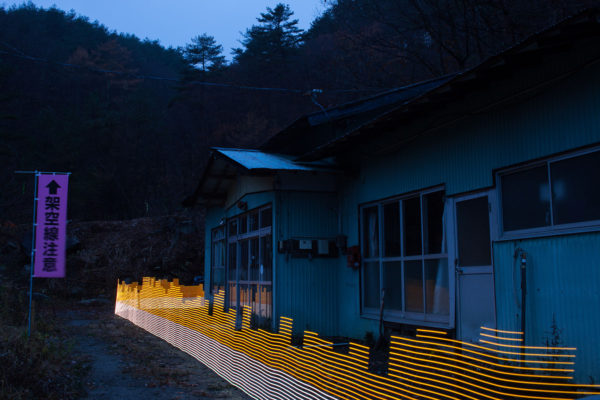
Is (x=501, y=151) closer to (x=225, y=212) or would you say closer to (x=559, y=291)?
(x=559, y=291)

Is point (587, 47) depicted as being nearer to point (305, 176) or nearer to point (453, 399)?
point (453, 399)

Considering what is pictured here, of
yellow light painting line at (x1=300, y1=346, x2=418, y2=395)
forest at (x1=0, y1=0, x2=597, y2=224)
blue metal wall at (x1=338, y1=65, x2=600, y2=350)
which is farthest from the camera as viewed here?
forest at (x1=0, y1=0, x2=597, y2=224)

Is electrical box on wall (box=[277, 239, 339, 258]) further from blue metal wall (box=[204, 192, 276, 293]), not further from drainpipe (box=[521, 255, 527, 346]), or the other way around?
drainpipe (box=[521, 255, 527, 346])

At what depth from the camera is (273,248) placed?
1028 centimetres

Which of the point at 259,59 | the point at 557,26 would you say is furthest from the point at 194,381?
the point at 259,59

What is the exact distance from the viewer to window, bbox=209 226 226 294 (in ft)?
49.8

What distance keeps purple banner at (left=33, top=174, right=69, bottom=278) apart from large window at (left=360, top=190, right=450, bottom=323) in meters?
6.44

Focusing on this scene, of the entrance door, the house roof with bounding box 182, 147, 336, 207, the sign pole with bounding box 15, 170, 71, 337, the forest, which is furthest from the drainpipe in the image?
the forest

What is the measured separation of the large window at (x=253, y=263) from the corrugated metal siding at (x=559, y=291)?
525 centimetres

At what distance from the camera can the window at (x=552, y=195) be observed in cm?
543

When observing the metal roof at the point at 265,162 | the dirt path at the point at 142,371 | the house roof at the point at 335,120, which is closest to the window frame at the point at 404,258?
the metal roof at the point at 265,162

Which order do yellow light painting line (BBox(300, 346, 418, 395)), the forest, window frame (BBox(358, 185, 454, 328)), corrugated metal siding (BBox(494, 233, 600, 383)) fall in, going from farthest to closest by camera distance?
1. the forest
2. window frame (BBox(358, 185, 454, 328))
3. corrugated metal siding (BBox(494, 233, 600, 383))
4. yellow light painting line (BBox(300, 346, 418, 395))

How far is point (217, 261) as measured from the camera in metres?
15.9

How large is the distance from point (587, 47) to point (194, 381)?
643cm
